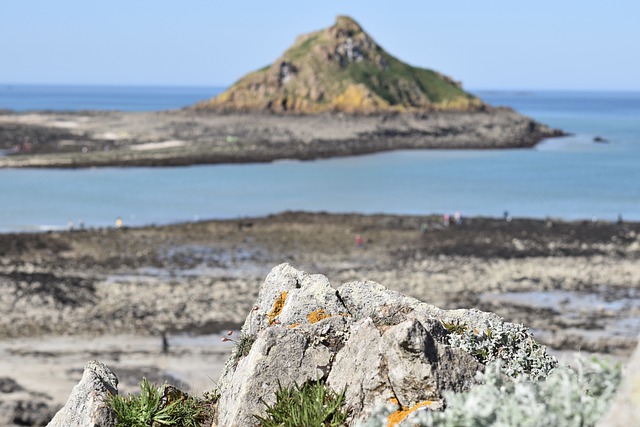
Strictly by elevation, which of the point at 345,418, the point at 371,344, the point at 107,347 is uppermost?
the point at 371,344

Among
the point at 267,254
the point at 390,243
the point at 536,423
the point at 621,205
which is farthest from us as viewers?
the point at 621,205

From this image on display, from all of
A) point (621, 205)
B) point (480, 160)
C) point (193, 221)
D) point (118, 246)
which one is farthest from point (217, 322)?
point (480, 160)

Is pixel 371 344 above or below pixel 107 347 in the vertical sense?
above

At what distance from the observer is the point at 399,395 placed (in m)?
6.13

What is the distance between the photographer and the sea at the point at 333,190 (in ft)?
178

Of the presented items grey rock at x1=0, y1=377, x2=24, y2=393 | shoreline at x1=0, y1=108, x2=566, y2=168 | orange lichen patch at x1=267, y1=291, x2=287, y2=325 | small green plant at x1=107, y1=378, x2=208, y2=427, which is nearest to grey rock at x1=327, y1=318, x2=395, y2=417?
orange lichen patch at x1=267, y1=291, x2=287, y2=325

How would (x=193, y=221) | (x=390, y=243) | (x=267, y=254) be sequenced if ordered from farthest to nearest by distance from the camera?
(x=193, y=221) < (x=390, y=243) < (x=267, y=254)

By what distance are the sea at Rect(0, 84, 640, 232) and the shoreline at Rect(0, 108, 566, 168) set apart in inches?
190

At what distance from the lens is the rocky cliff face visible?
134 m

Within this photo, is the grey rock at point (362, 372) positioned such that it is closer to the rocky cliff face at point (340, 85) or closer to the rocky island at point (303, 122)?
the rocky island at point (303, 122)

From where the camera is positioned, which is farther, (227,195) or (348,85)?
(348,85)

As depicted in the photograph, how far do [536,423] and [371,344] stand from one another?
2.48 meters

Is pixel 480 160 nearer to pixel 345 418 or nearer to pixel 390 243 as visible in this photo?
pixel 390 243

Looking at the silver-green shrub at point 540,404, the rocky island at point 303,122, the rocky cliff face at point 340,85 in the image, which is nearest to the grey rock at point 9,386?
the silver-green shrub at point 540,404
